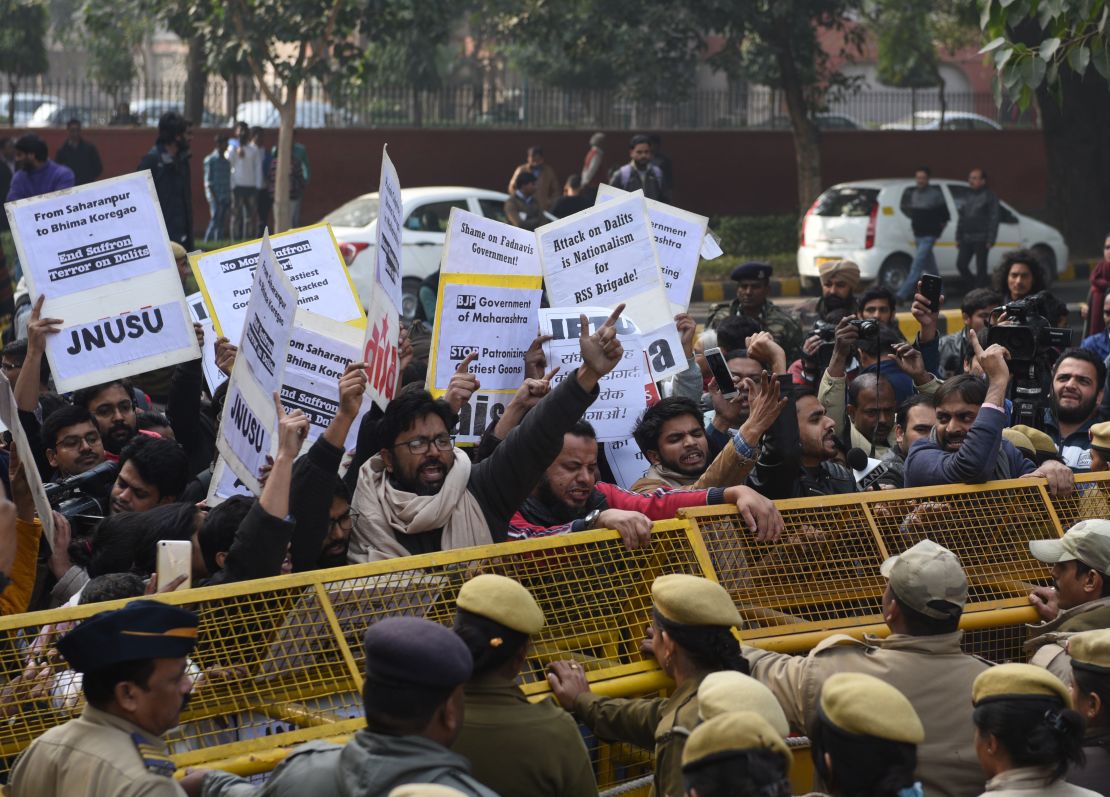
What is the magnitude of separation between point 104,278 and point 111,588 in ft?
7.64

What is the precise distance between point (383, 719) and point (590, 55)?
22.1 metres

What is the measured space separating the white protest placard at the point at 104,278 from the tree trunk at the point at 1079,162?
60.0ft

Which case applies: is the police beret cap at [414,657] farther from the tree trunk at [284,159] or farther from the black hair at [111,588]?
the tree trunk at [284,159]

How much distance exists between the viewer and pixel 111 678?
3.23m

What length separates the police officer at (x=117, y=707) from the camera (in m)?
3.16

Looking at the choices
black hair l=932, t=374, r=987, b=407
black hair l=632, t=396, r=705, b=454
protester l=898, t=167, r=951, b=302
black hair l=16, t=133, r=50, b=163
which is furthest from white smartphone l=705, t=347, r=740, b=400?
protester l=898, t=167, r=951, b=302

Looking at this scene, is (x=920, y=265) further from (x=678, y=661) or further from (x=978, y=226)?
(x=678, y=661)

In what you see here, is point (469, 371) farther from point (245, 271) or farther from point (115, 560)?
point (115, 560)

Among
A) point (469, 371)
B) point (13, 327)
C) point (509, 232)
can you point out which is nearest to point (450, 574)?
point (469, 371)

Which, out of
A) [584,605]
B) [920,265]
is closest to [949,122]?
[920,265]

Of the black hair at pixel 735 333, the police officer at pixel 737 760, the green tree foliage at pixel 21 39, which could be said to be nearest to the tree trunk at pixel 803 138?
the green tree foliage at pixel 21 39

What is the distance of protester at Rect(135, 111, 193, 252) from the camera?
444 inches

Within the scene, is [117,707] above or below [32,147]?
below

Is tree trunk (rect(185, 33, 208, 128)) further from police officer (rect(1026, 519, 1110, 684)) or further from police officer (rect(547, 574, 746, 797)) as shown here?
police officer (rect(547, 574, 746, 797))
